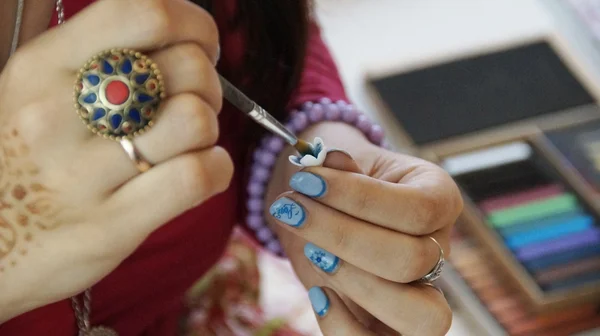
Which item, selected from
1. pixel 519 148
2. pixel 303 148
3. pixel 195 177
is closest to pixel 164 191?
pixel 195 177

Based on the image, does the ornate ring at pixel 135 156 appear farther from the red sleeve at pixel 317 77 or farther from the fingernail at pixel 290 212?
the red sleeve at pixel 317 77

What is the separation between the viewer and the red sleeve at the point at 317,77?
1.88 ft

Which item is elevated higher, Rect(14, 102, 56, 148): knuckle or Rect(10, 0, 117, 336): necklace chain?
Rect(14, 102, 56, 148): knuckle

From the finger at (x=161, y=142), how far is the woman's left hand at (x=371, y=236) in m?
0.11

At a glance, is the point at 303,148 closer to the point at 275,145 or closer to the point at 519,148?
the point at 275,145

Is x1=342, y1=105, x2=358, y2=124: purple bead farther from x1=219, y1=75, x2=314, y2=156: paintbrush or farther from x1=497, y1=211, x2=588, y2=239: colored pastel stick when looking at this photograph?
x1=497, y1=211, x2=588, y2=239: colored pastel stick

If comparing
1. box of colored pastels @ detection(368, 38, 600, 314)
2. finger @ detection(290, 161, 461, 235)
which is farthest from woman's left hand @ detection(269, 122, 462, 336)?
box of colored pastels @ detection(368, 38, 600, 314)

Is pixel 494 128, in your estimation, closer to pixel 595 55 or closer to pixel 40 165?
pixel 595 55

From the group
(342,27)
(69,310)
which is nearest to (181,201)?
(69,310)

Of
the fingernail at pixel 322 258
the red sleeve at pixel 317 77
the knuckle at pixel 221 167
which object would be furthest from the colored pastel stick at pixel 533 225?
the knuckle at pixel 221 167

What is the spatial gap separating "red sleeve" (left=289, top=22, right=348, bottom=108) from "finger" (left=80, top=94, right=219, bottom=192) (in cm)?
27

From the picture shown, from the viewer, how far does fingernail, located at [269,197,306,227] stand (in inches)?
15.5

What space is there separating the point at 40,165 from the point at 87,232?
0.04 metres

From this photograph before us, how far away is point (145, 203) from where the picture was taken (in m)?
0.31
